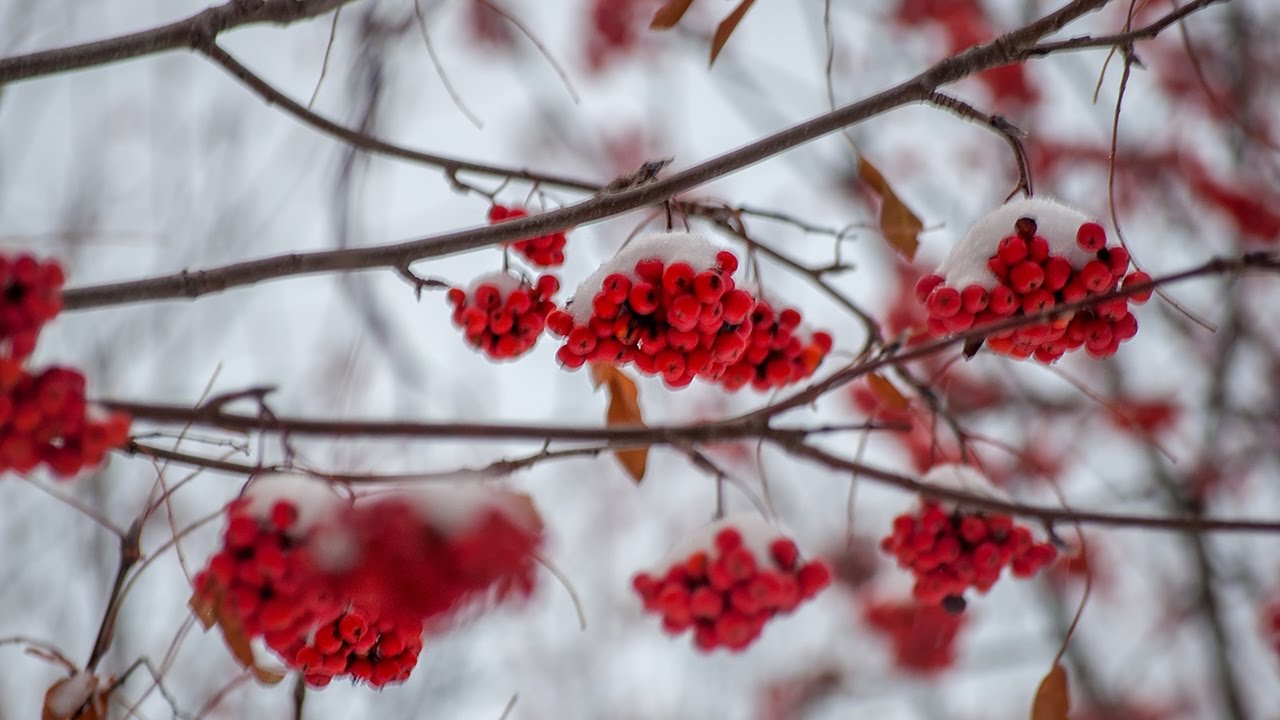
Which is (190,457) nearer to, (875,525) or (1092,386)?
(1092,386)

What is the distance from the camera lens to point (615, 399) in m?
2.23

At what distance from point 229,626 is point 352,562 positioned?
44 centimetres

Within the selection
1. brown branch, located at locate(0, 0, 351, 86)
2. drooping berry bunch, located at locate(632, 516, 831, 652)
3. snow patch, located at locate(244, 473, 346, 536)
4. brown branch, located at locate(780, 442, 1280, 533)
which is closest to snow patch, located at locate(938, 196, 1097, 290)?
brown branch, located at locate(780, 442, 1280, 533)

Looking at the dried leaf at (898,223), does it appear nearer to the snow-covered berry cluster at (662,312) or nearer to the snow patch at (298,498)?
the snow-covered berry cluster at (662,312)

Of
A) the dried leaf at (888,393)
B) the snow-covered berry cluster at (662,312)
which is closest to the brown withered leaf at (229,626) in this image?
the snow-covered berry cluster at (662,312)

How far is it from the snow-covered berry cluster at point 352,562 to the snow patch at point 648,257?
530mm

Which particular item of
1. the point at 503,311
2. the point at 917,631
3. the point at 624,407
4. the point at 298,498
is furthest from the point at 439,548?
the point at 917,631

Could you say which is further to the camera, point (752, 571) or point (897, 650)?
point (897, 650)

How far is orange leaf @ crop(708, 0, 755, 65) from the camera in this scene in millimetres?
1903

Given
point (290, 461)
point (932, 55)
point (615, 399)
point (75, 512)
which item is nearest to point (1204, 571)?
point (932, 55)

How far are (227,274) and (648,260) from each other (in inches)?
27.4

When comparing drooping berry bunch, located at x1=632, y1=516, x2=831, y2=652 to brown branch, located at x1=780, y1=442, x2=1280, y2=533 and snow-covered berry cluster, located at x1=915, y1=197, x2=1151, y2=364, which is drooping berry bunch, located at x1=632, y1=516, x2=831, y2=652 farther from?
snow-covered berry cluster, located at x1=915, y1=197, x2=1151, y2=364

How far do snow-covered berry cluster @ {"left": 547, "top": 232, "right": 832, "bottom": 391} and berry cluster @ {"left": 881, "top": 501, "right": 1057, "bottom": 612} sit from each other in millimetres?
759

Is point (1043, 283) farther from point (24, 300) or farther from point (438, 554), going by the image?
point (24, 300)
